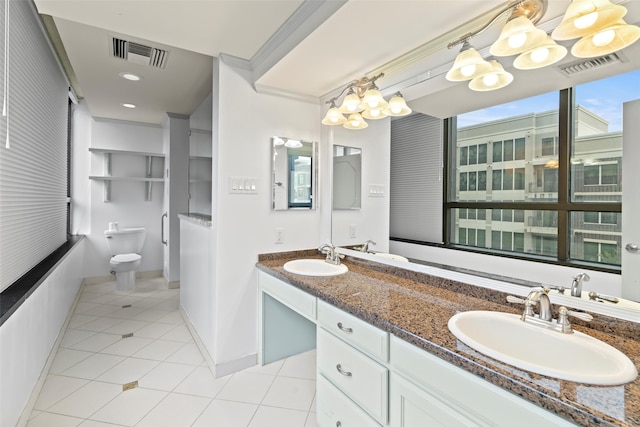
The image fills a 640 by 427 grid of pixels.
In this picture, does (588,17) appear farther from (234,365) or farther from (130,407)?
(130,407)

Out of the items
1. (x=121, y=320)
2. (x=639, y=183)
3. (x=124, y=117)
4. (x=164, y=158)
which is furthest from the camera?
(x=164, y=158)

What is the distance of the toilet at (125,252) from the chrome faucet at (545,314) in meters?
4.18

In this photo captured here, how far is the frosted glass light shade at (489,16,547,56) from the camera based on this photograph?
3.83 ft

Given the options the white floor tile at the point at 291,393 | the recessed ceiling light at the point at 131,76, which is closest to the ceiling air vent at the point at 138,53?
the recessed ceiling light at the point at 131,76

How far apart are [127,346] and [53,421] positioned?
2.91 ft

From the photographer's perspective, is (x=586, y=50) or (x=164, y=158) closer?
(x=586, y=50)

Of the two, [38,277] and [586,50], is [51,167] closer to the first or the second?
[38,277]

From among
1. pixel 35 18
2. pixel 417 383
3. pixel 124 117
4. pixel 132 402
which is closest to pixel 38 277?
pixel 132 402

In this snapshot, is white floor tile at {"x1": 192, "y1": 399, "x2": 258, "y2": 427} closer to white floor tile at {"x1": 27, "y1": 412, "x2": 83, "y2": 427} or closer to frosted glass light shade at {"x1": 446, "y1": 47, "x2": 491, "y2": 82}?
white floor tile at {"x1": 27, "y1": 412, "x2": 83, "y2": 427}

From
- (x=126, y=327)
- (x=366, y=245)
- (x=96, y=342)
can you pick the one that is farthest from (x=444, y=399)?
(x=126, y=327)

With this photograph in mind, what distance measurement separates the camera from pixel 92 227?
4.36 meters

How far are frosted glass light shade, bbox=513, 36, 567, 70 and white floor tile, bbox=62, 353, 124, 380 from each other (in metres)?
3.09

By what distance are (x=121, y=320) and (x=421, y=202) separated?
3.12 m

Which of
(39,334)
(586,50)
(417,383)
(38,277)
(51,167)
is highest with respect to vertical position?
(586,50)
